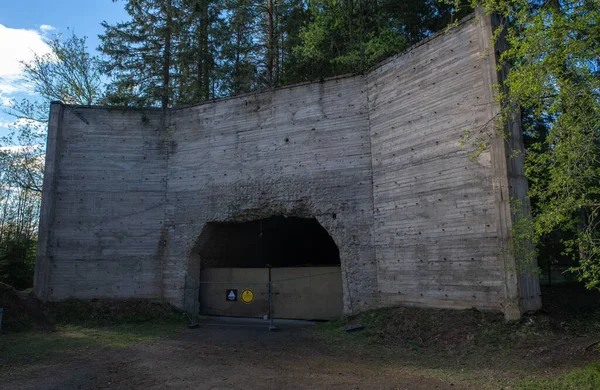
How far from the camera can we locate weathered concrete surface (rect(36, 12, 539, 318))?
10148 mm

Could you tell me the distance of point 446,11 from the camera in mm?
Result: 18641

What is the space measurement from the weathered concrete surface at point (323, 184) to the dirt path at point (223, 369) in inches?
131

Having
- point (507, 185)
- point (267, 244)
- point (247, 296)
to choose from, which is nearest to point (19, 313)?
point (247, 296)

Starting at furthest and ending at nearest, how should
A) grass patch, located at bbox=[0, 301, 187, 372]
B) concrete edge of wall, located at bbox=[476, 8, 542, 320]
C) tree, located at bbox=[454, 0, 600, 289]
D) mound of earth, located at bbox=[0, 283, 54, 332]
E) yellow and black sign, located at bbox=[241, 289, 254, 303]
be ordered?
yellow and black sign, located at bbox=[241, 289, 254, 303] < mound of earth, located at bbox=[0, 283, 54, 332] < grass patch, located at bbox=[0, 301, 187, 372] < concrete edge of wall, located at bbox=[476, 8, 542, 320] < tree, located at bbox=[454, 0, 600, 289]

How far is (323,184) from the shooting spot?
13352 millimetres

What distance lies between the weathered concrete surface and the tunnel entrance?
954 millimetres

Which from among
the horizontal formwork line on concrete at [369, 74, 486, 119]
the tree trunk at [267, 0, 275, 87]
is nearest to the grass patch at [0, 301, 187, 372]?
the horizontal formwork line on concrete at [369, 74, 486, 119]

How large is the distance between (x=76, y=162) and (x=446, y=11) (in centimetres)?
1712

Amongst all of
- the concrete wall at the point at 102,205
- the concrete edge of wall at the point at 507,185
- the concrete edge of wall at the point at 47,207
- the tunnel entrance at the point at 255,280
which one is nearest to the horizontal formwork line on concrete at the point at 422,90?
the concrete edge of wall at the point at 507,185

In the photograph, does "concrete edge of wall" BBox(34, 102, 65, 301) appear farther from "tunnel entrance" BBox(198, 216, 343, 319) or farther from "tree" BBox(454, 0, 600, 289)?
"tree" BBox(454, 0, 600, 289)

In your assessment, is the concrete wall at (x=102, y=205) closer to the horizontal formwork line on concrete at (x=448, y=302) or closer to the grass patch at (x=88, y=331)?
the grass patch at (x=88, y=331)

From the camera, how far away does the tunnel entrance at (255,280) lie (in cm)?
1412

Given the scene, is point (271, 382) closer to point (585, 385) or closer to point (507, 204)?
point (585, 385)

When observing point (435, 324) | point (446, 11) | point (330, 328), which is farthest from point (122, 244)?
point (446, 11)
